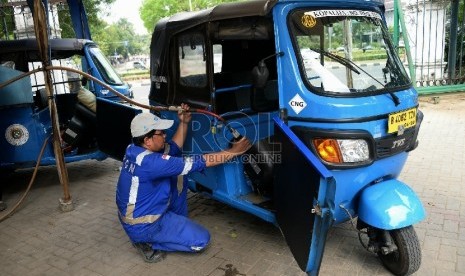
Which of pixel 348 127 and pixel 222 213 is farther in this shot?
pixel 222 213

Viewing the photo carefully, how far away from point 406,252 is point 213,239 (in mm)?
1784

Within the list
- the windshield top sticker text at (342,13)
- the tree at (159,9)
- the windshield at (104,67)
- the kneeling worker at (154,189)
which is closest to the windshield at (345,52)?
the windshield top sticker text at (342,13)

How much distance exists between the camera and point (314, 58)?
3088 millimetres

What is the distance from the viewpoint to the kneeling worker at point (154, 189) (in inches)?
125

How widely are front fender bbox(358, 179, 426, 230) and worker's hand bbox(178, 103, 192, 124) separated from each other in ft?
5.95

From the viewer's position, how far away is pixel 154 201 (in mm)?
3328

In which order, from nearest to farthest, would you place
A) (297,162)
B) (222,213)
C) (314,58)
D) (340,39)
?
(297,162) → (314,58) → (340,39) → (222,213)

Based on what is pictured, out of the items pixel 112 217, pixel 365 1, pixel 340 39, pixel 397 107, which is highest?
pixel 365 1

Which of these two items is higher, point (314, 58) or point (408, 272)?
point (314, 58)

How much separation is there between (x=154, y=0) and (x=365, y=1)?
29712 millimetres

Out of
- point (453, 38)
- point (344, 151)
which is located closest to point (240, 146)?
point (344, 151)

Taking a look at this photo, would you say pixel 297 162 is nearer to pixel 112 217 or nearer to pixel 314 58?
pixel 314 58

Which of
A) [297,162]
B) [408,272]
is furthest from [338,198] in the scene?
[408,272]

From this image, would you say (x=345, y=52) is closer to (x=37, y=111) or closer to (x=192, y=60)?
(x=192, y=60)
